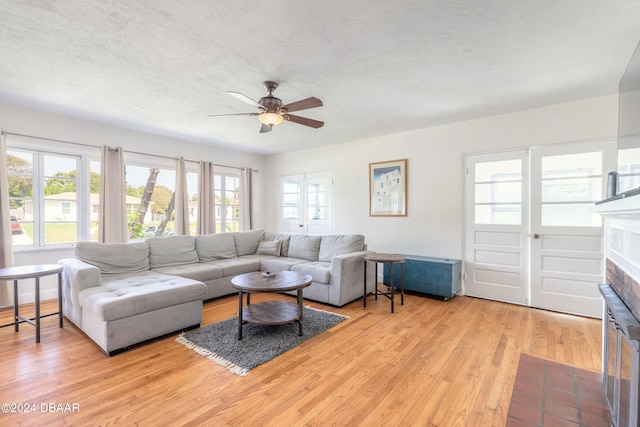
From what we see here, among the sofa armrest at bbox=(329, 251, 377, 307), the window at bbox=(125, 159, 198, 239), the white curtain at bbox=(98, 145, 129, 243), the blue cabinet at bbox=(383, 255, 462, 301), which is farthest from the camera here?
the window at bbox=(125, 159, 198, 239)

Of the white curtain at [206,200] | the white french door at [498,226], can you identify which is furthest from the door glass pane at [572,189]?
the white curtain at [206,200]

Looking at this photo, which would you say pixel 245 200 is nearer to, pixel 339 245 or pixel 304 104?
pixel 339 245

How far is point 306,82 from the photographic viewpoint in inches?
113

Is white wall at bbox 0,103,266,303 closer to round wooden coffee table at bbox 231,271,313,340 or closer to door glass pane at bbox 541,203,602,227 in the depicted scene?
round wooden coffee table at bbox 231,271,313,340

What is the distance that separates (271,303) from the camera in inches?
130

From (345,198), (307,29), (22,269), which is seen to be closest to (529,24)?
(307,29)

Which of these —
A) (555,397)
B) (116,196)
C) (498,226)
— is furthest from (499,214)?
(116,196)

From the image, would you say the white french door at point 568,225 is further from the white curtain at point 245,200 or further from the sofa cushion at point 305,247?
the white curtain at point 245,200

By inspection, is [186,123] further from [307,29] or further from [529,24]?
Answer: [529,24]

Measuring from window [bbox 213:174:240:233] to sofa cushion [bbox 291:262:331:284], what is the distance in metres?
2.56

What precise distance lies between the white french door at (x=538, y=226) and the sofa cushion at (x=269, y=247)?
2987 mm

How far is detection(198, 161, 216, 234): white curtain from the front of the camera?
546 cm

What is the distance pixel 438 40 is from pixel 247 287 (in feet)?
8.58

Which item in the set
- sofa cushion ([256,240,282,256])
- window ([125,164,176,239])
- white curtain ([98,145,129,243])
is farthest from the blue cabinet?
white curtain ([98,145,129,243])
